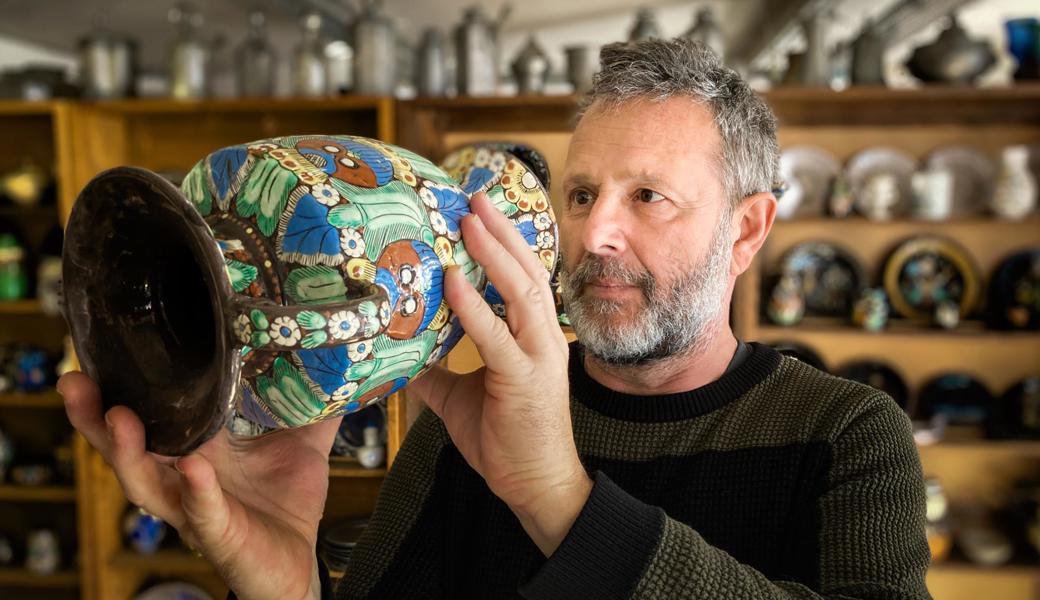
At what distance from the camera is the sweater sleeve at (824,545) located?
0.73 m

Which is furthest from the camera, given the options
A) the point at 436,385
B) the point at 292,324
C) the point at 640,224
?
the point at 640,224

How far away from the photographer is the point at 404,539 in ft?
3.61

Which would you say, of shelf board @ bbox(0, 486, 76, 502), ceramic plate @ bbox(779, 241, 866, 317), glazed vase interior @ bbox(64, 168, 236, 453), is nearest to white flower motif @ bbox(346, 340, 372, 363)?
glazed vase interior @ bbox(64, 168, 236, 453)

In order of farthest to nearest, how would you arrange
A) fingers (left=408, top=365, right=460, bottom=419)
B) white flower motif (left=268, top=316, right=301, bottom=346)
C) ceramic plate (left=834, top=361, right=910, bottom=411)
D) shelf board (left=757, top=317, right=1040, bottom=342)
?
ceramic plate (left=834, top=361, right=910, bottom=411)
shelf board (left=757, top=317, right=1040, bottom=342)
fingers (left=408, top=365, right=460, bottom=419)
white flower motif (left=268, top=316, right=301, bottom=346)

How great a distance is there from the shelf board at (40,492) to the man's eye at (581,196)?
298cm

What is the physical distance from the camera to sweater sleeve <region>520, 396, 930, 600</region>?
0.73 m

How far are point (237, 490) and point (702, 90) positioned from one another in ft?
2.37

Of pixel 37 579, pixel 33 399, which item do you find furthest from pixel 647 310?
pixel 37 579

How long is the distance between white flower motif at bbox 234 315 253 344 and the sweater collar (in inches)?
24.2

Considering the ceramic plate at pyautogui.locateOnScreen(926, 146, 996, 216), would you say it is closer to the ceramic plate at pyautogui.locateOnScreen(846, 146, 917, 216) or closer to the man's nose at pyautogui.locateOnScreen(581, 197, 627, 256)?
the ceramic plate at pyautogui.locateOnScreen(846, 146, 917, 216)

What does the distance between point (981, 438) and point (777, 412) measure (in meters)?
2.47

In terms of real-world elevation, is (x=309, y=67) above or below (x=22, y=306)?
above

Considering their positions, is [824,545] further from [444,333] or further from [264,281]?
[264,281]

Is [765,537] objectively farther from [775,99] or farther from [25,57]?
[25,57]
